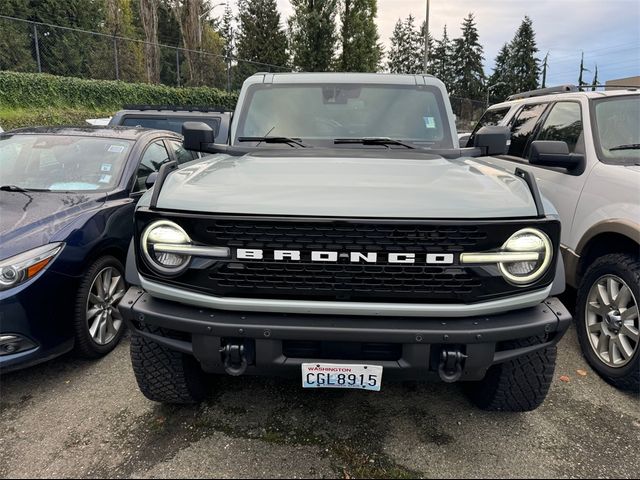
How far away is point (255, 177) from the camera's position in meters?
2.54

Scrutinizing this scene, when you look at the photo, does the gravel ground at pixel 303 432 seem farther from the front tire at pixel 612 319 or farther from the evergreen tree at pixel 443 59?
the evergreen tree at pixel 443 59

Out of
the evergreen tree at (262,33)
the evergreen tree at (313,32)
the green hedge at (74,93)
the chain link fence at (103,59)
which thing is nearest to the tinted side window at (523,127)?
the chain link fence at (103,59)

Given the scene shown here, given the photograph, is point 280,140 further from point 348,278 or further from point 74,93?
point 74,93

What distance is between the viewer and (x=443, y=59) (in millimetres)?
75812

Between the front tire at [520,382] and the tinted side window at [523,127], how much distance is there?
3.08 meters

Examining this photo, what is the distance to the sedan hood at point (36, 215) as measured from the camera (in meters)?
3.05

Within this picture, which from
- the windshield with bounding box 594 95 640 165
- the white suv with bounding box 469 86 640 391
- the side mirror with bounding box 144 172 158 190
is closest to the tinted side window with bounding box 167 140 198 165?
the side mirror with bounding box 144 172 158 190

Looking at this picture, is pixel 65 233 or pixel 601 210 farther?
pixel 601 210

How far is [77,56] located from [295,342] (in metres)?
20.0

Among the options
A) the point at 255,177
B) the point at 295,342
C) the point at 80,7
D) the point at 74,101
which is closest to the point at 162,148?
the point at 255,177

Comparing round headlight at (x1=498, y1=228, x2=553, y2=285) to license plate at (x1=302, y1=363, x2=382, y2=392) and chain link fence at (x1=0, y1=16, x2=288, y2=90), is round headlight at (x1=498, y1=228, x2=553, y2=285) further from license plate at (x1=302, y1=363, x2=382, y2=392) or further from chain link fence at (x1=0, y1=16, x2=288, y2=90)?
chain link fence at (x1=0, y1=16, x2=288, y2=90)

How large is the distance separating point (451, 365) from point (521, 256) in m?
0.61

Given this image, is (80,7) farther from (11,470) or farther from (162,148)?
(11,470)

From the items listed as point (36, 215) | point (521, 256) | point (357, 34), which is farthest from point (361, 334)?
point (357, 34)
